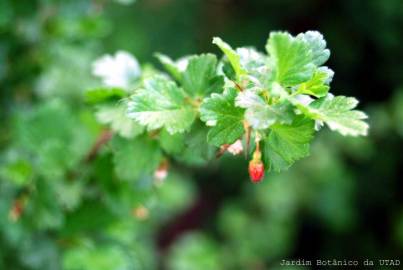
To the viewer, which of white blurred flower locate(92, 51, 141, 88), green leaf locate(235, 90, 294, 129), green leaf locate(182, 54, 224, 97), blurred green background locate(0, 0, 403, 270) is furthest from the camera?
blurred green background locate(0, 0, 403, 270)

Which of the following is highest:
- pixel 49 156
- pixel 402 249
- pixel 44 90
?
pixel 44 90

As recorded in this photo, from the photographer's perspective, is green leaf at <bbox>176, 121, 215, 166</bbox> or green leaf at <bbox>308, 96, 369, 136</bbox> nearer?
green leaf at <bbox>308, 96, 369, 136</bbox>

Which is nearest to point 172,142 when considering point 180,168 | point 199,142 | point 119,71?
point 199,142

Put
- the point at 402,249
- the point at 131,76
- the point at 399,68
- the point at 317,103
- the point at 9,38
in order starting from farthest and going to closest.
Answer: the point at 399,68 < the point at 402,249 < the point at 9,38 < the point at 131,76 < the point at 317,103

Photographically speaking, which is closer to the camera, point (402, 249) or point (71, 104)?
point (71, 104)

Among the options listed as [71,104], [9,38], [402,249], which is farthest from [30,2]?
[402,249]

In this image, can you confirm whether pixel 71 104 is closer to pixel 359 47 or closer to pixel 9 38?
pixel 9 38

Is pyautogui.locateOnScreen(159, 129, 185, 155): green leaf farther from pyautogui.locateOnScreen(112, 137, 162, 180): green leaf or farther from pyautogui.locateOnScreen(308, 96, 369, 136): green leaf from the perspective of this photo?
pyautogui.locateOnScreen(308, 96, 369, 136): green leaf

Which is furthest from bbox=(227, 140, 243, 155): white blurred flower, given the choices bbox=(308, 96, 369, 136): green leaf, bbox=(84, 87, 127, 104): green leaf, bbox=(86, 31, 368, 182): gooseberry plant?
bbox=(84, 87, 127, 104): green leaf
